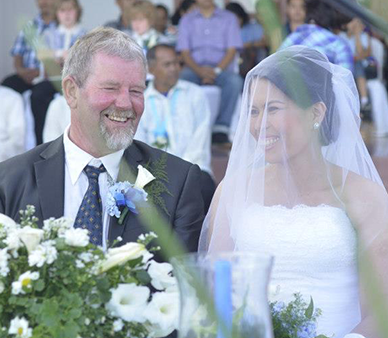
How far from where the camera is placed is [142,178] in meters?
3.26

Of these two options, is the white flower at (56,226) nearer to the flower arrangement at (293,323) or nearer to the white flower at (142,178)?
the flower arrangement at (293,323)

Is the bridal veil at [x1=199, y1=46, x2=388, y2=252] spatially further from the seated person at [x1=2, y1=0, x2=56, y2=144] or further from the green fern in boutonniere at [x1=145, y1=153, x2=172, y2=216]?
the seated person at [x1=2, y1=0, x2=56, y2=144]

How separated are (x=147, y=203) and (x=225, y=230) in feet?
1.37

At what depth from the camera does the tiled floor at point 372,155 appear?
271 inches

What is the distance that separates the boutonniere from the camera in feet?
Answer: 10.4

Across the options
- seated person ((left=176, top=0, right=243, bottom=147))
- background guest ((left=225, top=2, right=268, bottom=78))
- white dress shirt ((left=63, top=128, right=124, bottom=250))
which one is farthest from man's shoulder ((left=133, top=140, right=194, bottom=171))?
background guest ((left=225, top=2, right=268, bottom=78))

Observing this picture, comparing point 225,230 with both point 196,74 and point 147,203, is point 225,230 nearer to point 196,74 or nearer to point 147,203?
point 147,203

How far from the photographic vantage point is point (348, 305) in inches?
137

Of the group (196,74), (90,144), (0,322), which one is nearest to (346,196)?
(90,144)

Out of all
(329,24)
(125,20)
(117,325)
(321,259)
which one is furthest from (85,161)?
(125,20)

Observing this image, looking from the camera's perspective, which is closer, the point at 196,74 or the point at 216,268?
the point at 216,268

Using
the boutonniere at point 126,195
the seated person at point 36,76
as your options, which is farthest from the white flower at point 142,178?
the seated person at point 36,76

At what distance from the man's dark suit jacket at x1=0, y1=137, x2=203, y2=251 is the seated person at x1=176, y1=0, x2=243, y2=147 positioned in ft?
19.1

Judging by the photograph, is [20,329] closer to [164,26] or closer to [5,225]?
[5,225]
